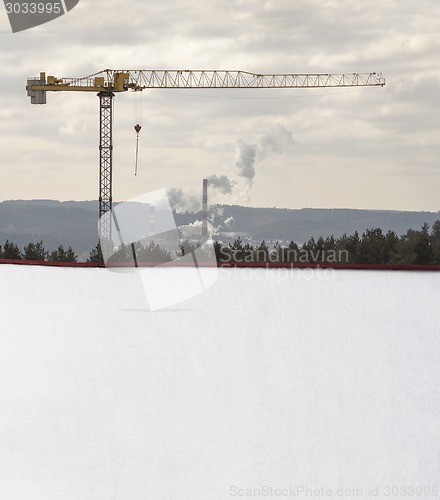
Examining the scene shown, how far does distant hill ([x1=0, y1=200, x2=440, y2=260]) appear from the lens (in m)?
85.7

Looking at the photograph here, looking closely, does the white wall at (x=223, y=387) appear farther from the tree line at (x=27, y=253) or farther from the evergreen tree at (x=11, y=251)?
the evergreen tree at (x=11, y=251)

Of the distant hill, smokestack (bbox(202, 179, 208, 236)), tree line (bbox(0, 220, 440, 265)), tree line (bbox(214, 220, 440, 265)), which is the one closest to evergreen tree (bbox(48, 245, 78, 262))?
tree line (bbox(0, 220, 440, 265))

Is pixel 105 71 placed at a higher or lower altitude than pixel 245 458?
higher

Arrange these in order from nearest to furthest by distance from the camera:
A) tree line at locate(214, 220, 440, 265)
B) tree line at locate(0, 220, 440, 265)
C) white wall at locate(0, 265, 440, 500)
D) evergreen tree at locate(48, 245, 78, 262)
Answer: white wall at locate(0, 265, 440, 500) < tree line at locate(0, 220, 440, 265) < tree line at locate(214, 220, 440, 265) < evergreen tree at locate(48, 245, 78, 262)

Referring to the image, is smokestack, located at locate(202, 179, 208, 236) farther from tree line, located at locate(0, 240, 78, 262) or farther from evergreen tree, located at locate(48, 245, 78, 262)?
tree line, located at locate(0, 240, 78, 262)

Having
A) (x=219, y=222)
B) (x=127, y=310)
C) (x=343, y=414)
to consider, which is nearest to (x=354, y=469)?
(x=343, y=414)

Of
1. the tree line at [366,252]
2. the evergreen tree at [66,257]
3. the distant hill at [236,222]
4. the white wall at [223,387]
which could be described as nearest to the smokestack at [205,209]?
the distant hill at [236,222]

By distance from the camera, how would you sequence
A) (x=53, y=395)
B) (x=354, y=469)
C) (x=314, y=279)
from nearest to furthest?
(x=354, y=469) < (x=53, y=395) < (x=314, y=279)

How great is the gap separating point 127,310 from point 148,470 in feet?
7.18

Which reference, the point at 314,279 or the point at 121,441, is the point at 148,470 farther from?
the point at 314,279

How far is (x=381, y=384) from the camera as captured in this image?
10.2 m

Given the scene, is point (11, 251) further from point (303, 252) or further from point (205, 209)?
point (205, 209)

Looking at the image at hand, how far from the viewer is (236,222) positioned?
86.1 metres

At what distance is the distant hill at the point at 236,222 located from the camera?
85.7m
